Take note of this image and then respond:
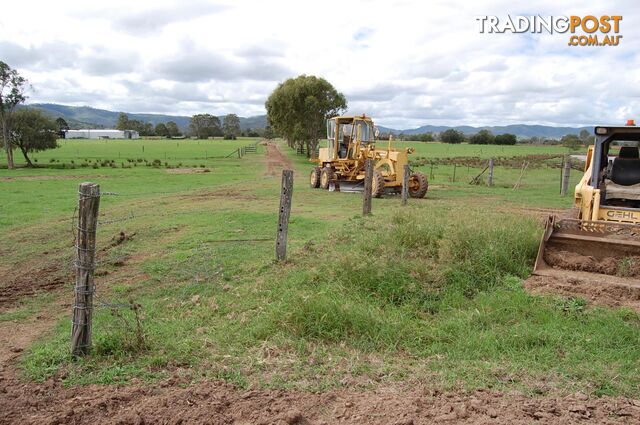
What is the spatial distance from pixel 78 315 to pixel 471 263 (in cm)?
499

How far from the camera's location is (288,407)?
4.11m

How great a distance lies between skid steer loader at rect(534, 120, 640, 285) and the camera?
23.8 ft

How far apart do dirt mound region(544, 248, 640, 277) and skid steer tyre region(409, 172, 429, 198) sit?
11676 millimetres

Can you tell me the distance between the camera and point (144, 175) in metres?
32.4

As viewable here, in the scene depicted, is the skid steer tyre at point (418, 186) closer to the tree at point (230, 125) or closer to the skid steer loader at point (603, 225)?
the skid steer loader at point (603, 225)

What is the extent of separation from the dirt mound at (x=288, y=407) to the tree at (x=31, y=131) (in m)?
40.0

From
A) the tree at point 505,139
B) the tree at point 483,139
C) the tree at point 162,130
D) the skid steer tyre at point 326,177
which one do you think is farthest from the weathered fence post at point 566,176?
the tree at point 162,130

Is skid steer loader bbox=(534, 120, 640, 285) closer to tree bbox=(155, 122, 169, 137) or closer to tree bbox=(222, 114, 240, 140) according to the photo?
tree bbox=(222, 114, 240, 140)

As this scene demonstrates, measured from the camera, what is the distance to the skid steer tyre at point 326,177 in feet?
74.3

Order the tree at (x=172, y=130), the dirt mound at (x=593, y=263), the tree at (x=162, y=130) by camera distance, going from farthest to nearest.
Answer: the tree at (x=172, y=130) < the tree at (x=162, y=130) < the dirt mound at (x=593, y=263)

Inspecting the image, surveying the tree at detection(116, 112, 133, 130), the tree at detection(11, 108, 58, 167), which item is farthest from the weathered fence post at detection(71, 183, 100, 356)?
the tree at detection(116, 112, 133, 130)

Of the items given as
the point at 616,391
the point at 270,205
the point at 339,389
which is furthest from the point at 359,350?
the point at 270,205

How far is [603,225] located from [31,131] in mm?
41318

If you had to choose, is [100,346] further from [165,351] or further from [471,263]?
[471,263]
